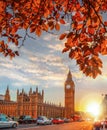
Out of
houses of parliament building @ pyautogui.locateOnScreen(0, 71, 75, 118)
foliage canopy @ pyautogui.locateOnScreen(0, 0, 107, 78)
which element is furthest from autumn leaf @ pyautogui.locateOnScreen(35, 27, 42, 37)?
houses of parliament building @ pyautogui.locateOnScreen(0, 71, 75, 118)

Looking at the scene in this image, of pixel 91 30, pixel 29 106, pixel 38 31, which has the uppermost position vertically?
pixel 29 106

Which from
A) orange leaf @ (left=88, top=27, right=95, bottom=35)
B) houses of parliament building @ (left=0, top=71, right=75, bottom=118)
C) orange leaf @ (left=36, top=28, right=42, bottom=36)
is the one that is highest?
houses of parliament building @ (left=0, top=71, right=75, bottom=118)

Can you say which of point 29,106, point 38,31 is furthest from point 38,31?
point 29,106

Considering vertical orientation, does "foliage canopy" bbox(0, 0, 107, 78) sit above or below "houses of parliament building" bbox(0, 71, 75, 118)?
below

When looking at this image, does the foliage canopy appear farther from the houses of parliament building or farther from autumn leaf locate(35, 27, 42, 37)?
the houses of parliament building

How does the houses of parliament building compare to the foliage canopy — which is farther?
the houses of parliament building

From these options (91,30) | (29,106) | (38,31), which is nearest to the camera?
(91,30)

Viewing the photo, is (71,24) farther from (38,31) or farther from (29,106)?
(29,106)

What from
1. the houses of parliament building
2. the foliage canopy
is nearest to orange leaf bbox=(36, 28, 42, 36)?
the foliage canopy

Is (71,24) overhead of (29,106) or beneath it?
beneath

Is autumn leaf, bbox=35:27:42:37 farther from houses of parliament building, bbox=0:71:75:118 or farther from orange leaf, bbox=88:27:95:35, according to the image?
houses of parliament building, bbox=0:71:75:118

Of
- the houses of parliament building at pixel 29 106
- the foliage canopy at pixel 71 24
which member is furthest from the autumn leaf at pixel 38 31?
the houses of parliament building at pixel 29 106

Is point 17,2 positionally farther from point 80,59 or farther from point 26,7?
point 80,59

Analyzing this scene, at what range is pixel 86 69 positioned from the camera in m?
7.25
